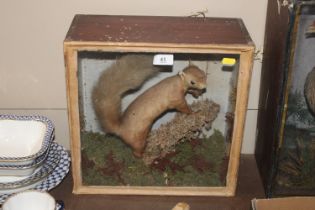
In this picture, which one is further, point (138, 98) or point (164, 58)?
point (138, 98)

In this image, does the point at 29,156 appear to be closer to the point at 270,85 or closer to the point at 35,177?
the point at 35,177

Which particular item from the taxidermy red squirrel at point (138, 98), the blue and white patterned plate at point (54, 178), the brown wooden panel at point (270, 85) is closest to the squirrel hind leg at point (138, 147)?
the taxidermy red squirrel at point (138, 98)

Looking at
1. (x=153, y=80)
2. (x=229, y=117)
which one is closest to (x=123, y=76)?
(x=153, y=80)

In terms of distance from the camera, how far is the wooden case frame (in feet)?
2.69

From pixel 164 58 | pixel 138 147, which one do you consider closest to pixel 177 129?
pixel 138 147

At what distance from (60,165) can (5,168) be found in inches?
5.2

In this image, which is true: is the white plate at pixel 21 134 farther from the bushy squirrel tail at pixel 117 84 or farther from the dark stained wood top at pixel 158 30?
the dark stained wood top at pixel 158 30

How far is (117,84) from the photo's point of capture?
928 mm

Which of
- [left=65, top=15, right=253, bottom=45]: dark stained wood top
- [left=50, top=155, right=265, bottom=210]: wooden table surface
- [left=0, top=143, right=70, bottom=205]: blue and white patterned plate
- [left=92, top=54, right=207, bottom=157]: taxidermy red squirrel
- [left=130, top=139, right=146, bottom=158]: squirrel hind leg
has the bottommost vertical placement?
[left=50, top=155, right=265, bottom=210]: wooden table surface

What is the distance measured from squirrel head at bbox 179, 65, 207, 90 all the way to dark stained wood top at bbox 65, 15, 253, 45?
0.30 feet

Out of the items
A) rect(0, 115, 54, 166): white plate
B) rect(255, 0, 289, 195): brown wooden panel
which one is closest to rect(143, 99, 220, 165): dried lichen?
rect(255, 0, 289, 195): brown wooden panel

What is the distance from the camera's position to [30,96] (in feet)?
3.67

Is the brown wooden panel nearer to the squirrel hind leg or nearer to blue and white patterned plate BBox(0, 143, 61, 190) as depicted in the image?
the squirrel hind leg

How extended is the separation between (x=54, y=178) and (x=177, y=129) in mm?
285
